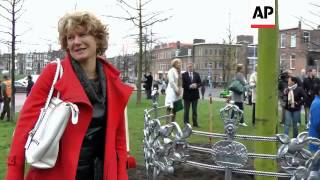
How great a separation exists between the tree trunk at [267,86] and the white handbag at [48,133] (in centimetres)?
225

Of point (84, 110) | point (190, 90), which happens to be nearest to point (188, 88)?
point (190, 90)

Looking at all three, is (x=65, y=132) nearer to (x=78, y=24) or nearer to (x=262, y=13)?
(x=78, y=24)

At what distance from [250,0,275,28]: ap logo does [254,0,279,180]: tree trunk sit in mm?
161

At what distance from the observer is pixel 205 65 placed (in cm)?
10531

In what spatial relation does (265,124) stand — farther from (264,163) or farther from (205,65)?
(205,65)

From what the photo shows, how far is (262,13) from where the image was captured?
416 cm

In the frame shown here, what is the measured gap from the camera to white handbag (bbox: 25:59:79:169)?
2.51 meters

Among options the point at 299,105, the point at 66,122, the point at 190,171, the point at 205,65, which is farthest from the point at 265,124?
the point at 205,65

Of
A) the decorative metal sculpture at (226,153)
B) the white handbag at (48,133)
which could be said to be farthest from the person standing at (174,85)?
the white handbag at (48,133)

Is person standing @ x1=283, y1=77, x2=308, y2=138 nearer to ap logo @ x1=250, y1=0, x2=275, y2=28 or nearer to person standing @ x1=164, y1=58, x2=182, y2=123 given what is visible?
person standing @ x1=164, y1=58, x2=182, y2=123

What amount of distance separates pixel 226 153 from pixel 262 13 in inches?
52.5

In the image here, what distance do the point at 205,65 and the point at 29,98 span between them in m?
103

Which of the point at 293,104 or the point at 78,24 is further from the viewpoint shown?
the point at 293,104

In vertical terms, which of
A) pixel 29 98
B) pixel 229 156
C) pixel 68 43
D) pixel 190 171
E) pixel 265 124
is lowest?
pixel 190 171
